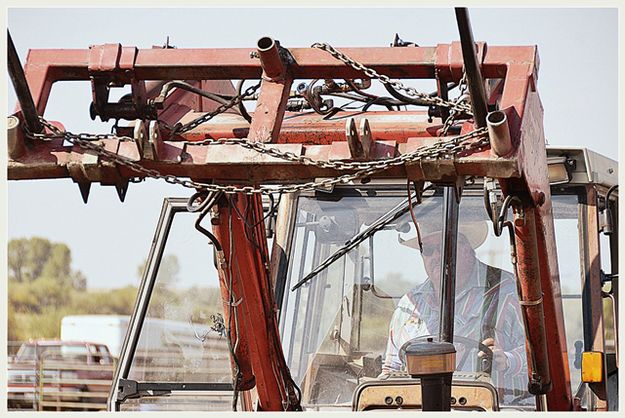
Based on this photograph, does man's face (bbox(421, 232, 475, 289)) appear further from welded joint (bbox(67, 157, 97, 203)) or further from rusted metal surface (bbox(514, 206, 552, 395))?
welded joint (bbox(67, 157, 97, 203))

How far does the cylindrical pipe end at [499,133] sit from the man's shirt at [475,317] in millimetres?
1371

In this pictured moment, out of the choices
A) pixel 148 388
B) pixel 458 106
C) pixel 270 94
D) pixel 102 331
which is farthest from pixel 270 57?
pixel 102 331

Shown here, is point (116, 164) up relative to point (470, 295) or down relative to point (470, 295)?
up

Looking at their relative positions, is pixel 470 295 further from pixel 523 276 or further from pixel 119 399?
pixel 119 399

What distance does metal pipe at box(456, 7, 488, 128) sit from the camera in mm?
3518

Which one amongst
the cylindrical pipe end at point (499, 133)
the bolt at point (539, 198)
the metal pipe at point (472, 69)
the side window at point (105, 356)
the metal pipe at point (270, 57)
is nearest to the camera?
the metal pipe at point (472, 69)

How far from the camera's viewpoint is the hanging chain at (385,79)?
3863mm

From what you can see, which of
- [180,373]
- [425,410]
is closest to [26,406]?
[180,373]

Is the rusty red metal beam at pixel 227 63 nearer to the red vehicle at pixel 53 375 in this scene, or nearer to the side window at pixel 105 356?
the red vehicle at pixel 53 375

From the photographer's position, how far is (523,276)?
14.0ft

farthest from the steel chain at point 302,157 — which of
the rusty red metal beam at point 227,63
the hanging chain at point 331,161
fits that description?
the rusty red metal beam at point 227,63

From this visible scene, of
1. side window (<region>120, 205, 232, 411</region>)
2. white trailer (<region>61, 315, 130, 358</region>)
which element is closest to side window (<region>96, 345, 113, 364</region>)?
white trailer (<region>61, 315, 130, 358</region>)

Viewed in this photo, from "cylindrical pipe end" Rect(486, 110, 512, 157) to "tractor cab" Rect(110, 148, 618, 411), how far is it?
3.23 feet

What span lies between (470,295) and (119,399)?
1.67 m
